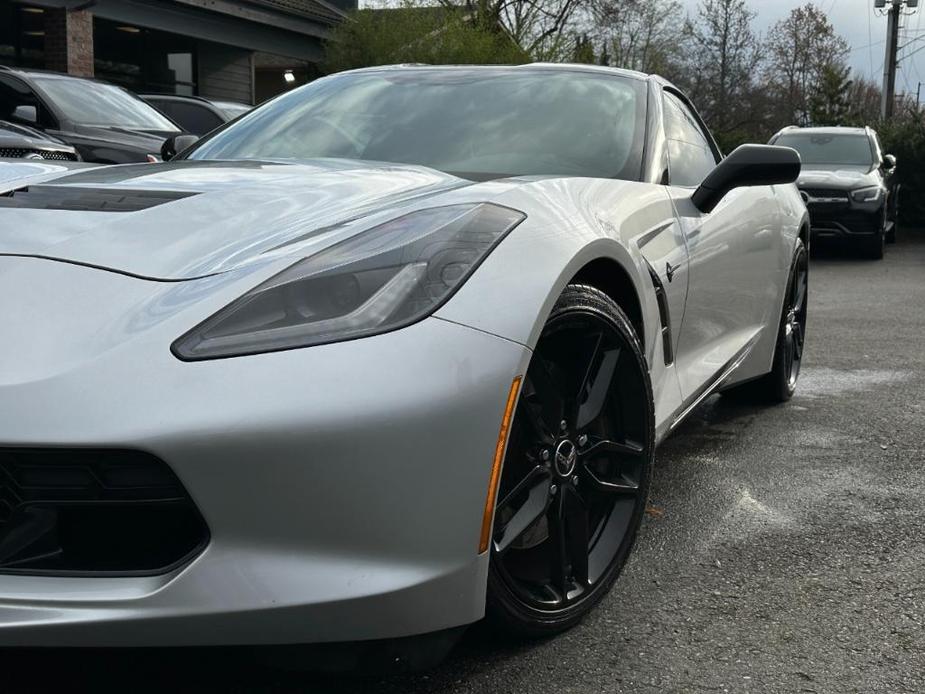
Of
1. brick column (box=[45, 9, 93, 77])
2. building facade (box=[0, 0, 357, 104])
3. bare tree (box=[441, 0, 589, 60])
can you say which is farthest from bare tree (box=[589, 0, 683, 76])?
brick column (box=[45, 9, 93, 77])

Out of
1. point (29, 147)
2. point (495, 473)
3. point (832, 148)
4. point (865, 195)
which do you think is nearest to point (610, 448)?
point (495, 473)

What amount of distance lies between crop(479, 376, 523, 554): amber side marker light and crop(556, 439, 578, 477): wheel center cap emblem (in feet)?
1.12

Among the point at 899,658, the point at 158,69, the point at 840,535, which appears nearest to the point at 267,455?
the point at 899,658

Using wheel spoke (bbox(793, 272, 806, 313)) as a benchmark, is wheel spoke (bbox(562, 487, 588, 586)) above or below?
below

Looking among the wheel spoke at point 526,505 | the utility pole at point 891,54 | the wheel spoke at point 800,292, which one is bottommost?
the wheel spoke at point 526,505

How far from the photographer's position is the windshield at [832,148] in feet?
46.7

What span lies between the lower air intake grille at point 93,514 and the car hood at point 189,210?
0.45 m

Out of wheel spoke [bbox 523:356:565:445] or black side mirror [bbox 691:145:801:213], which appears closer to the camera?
wheel spoke [bbox 523:356:565:445]

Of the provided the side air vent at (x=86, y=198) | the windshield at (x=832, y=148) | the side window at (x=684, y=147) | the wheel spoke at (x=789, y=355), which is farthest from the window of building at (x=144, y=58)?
the side air vent at (x=86, y=198)

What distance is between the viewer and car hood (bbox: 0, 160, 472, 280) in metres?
2.17

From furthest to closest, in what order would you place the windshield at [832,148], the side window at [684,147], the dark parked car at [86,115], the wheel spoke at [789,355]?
the windshield at [832,148], the dark parked car at [86,115], the wheel spoke at [789,355], the side window at [684,147]

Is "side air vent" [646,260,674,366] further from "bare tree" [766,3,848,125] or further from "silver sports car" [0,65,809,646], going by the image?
"bare tree" [766,3,848,125]

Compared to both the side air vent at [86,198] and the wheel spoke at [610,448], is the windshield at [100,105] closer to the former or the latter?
the side air vent at [86,198]

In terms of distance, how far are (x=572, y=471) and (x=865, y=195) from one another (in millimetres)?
11824
